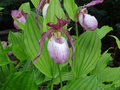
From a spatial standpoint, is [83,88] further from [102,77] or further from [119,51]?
[119,51]

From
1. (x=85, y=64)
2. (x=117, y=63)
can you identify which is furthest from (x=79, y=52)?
(x=117, y=63)

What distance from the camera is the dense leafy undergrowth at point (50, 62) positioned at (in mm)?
728

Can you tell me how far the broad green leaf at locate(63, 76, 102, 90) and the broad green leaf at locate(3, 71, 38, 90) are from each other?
12 centimetres

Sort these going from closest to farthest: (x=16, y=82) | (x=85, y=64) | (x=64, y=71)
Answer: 1. (x=16, y=82)
2. (x=85, y=64)
3. (x=64, y=71)

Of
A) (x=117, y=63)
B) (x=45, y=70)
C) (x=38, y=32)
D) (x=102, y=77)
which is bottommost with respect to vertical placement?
(x=117, y=63)

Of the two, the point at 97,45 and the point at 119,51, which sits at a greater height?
the point at 97,45

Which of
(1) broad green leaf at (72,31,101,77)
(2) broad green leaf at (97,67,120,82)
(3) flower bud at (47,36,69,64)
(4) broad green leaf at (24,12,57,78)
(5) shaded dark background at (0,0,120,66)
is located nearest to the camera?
(3) flower bud at (47,36,69,64)

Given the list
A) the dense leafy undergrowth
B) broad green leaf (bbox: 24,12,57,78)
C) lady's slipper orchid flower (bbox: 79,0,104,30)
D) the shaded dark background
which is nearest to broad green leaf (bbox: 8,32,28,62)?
the dense leafy undergrowth

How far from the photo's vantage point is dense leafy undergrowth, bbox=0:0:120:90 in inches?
28.6

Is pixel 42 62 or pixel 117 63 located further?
pixel 117 63

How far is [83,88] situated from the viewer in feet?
2.55

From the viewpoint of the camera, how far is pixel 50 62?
2.79 ft

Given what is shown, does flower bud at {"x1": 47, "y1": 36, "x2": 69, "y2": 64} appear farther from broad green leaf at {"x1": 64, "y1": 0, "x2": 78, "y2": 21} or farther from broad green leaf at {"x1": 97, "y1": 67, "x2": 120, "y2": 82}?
broad green leaf at {"x1": 97, "y1": 67, "x2": 120, "y2": 82}

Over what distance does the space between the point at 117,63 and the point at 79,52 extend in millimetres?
1607
